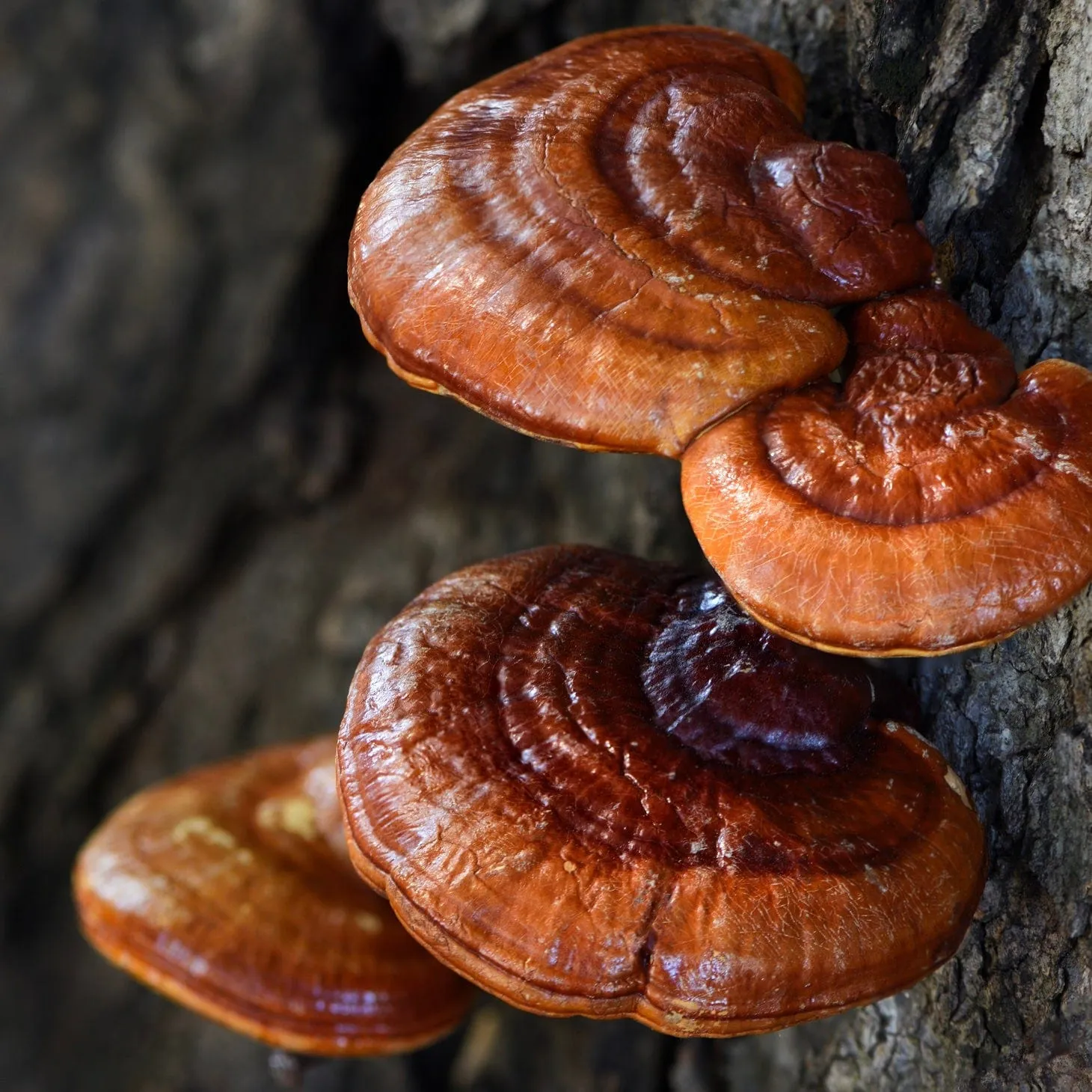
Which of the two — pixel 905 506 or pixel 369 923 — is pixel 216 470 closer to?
pixel 369 923

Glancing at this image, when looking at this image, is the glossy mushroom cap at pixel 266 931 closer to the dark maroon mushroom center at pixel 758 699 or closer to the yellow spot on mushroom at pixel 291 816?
the yellow spot on mushroom at pixel 291 816

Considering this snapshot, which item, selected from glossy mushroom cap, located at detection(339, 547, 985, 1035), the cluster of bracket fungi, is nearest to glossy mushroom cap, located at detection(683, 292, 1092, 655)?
the cluster of bracket fungi

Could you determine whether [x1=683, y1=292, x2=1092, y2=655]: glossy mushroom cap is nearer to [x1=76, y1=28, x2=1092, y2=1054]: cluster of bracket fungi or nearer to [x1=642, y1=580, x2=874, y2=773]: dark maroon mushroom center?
[x1=76, y1=28, x2=1092, y2=1054]: cluster of bracket fungi

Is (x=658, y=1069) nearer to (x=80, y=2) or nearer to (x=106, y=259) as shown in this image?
(x=106, y=259)

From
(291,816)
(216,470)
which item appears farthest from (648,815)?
(216,470)

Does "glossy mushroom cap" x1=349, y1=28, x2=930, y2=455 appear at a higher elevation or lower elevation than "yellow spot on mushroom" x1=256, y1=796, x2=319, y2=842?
higher
